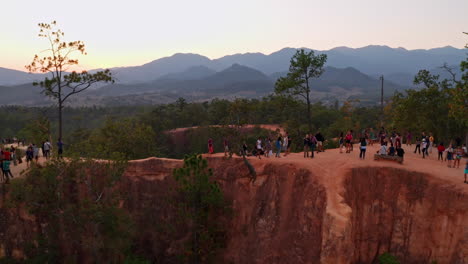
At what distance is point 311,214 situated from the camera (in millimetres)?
17766

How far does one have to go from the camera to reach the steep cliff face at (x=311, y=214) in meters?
16.0

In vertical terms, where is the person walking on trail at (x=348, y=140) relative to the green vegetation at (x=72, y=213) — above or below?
above

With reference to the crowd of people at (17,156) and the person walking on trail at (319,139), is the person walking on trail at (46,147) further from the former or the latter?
the person walking on trail at (319,139)

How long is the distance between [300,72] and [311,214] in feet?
38.8

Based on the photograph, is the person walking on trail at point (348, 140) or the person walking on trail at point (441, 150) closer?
the person walking on trail at point (441, 150)

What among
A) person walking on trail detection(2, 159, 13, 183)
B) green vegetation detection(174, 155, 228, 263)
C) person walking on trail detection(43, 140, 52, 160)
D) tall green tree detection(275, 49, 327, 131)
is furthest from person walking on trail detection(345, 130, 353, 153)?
person walking on trail detection(2, 159, 13, 183)

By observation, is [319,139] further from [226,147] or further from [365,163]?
[226,147]

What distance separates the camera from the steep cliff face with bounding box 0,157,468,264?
→ 1602 centimetres

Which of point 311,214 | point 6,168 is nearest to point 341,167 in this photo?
point 311,214

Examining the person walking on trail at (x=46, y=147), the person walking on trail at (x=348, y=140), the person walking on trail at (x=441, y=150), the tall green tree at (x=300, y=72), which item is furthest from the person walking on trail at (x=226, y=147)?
the person walking on trail at (x=441, y=150)

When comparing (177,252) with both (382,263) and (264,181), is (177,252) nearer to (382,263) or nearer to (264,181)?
(264,181)

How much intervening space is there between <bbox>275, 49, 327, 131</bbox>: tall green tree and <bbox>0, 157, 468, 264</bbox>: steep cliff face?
733 cm

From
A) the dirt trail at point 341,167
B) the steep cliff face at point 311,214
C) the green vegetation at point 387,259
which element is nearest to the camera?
the steep cliff face at point 311,214

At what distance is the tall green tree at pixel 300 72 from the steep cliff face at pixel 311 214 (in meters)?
7.33
